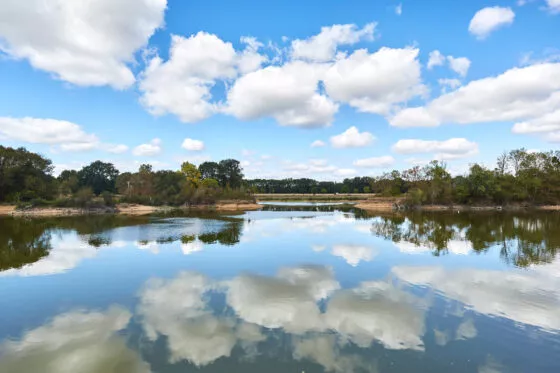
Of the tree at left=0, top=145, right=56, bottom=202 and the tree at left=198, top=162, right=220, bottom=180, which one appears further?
the tree at left=198, top=162, right=220, bottom=180

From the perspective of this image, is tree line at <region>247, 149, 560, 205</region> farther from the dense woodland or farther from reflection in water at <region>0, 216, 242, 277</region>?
reflection in water at <region>0, 216, 242, 277</region>

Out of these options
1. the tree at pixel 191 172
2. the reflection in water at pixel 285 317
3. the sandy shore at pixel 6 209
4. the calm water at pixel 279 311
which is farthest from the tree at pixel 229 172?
the reflection in water at pixel 285 317

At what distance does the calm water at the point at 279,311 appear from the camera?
8.04m

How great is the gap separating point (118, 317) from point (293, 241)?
58.4ft

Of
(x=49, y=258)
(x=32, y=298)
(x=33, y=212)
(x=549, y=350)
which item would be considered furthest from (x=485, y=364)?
(x=33, y=212)

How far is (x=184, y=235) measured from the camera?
99.7 feet

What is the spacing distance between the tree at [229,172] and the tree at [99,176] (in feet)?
139

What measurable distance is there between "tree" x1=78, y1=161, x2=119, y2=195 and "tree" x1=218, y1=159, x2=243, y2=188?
42510mm

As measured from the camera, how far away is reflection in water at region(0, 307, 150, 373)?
777cm

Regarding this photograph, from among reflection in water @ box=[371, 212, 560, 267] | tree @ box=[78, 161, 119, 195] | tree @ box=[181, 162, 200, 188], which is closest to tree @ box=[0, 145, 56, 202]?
tree @ box=[181, 162, 200, 188]

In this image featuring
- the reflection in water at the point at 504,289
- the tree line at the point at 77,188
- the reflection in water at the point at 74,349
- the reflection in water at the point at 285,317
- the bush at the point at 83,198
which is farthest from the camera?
the tree line at the point at 77,188

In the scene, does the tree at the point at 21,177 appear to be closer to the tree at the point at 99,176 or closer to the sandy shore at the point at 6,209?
the sandy shore at the point at 6,209

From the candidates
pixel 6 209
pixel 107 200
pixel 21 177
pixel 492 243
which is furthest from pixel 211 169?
pixel 492 243

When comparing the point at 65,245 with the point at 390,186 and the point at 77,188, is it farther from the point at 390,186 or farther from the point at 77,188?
the point at 390,186
